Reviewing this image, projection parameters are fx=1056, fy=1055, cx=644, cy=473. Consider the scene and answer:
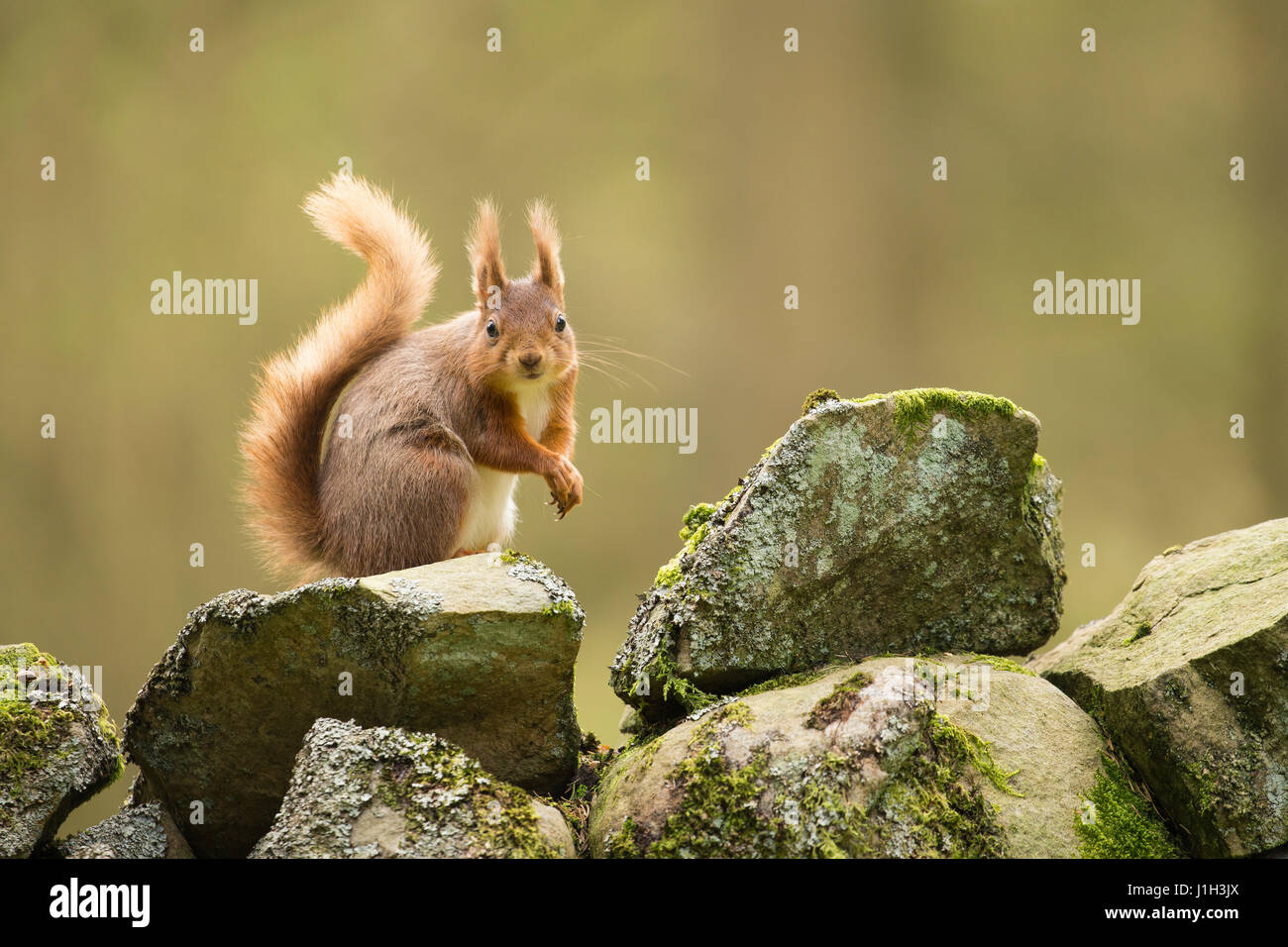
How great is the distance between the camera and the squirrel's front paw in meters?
2.26

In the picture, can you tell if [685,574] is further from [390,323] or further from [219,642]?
[390,323]

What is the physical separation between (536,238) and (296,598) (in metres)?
1.06

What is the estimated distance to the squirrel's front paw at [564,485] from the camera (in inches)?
89.0

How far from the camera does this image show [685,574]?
1.86 m

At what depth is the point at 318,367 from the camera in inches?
91.7

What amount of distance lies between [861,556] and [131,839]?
1293 millimetres

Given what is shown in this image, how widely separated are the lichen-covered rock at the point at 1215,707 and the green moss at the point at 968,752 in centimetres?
25

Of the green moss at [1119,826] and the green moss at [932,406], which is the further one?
the green moss at [932,406]

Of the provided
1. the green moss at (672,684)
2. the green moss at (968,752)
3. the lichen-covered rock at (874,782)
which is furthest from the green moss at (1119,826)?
the green moss at (672,684)

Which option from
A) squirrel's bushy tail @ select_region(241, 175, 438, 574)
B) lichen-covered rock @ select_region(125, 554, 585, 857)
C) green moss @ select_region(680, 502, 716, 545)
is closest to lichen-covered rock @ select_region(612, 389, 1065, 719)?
green moss @ select_region(680, 502, 716, 545)

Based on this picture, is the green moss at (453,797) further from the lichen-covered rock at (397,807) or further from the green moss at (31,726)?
the green moss at (31,726)

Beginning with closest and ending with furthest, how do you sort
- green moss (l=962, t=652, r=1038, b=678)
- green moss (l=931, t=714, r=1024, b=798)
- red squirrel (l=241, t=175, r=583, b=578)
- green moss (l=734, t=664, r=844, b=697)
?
green moss (l=931, t=714, r=1024, b=798) → green moss (l=734, t=664, r=844, b=697) → green moss (l=962, t=652, r=1038, b=678) → red squirrel (l=241, t=175, r=583, b=578)

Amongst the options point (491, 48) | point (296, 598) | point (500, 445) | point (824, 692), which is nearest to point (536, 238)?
point (500, 445)

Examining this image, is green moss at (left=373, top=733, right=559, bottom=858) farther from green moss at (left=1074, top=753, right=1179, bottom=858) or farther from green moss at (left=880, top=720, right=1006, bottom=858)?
green moss at (left=1074, top=753, right=1179, bottom=858)
